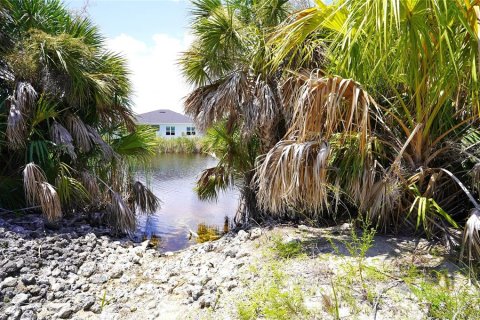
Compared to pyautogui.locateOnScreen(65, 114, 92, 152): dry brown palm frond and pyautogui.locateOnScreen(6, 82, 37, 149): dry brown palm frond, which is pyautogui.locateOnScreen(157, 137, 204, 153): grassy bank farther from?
pyautogui.locateOnScreen(6, 82, 37, 149): dry brown palm frond

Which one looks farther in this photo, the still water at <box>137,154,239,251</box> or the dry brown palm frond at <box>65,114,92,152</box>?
the still water at <box>137,154,239,251</box>

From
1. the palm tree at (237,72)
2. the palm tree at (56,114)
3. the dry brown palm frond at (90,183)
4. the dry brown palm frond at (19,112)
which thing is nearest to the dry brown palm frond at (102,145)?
the palm tree at (56,114)

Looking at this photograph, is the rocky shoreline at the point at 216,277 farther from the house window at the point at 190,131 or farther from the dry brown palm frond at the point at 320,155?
the house window at the point at 190,131

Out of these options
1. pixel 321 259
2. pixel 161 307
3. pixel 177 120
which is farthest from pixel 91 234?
pixel 177 120

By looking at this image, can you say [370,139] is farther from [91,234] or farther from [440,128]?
[91,234]

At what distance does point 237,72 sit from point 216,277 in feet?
11.0

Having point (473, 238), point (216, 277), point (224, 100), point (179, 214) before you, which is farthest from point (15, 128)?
point (473, 238)

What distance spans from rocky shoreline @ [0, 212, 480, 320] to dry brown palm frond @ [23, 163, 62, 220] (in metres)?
0.32

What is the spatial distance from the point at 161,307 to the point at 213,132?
4142mm

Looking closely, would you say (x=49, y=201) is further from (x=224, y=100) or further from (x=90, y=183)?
(x=224, y=100)

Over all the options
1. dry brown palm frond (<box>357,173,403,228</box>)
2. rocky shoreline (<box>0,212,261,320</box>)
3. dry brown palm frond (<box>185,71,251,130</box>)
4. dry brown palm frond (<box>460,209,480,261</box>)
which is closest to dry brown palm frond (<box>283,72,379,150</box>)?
dry brown palm frond (<box>357,173,403,228</box>)

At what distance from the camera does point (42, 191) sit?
518 centimetres

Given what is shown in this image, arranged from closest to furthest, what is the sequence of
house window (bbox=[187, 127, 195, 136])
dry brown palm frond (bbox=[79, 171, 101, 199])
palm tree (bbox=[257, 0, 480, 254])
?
palm tree (bbox=[257, 0, 480, 254]), dry brown palm frond (bbox=[79, 171, 101, 199]), house window (bbox=[187, 127, 195, 136])

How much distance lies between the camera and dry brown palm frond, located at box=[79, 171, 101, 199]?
590cm
